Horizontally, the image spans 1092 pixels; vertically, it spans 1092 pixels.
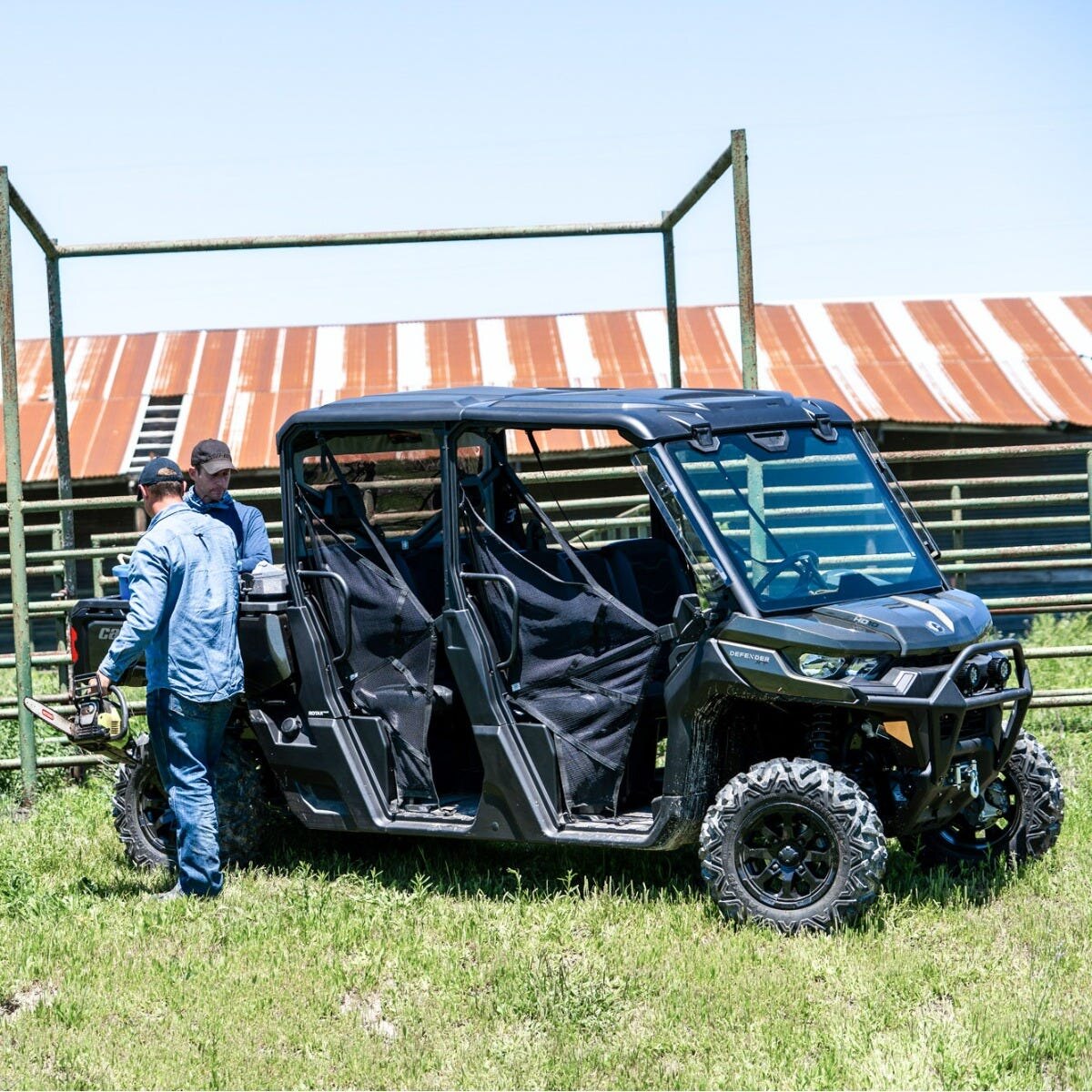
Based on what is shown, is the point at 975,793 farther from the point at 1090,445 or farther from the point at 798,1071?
the point at 1090,445

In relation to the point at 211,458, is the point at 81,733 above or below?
below

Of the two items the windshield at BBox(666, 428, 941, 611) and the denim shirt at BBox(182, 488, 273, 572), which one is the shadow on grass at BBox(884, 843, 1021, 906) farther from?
the denim shirt at BBox(182, 488, 273, 572)

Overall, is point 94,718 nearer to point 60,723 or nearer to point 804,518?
point 60,723

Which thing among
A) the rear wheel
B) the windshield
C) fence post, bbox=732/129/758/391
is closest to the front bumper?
the windshield

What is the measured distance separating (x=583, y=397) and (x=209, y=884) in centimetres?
270

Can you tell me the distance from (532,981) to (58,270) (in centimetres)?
608

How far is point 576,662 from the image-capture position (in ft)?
20.6

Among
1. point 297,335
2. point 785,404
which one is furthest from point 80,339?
point 785,404

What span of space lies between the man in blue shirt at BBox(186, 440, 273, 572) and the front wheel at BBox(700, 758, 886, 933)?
279 centimetres

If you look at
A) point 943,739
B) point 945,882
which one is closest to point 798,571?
point 943,739

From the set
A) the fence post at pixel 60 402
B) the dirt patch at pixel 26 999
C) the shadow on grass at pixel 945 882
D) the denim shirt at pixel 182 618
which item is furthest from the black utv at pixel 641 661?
the fence post at pixel 60 402

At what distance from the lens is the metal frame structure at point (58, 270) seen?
28.9 ft

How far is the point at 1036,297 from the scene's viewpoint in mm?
22828

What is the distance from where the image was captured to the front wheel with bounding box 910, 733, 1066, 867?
21.5 feet
